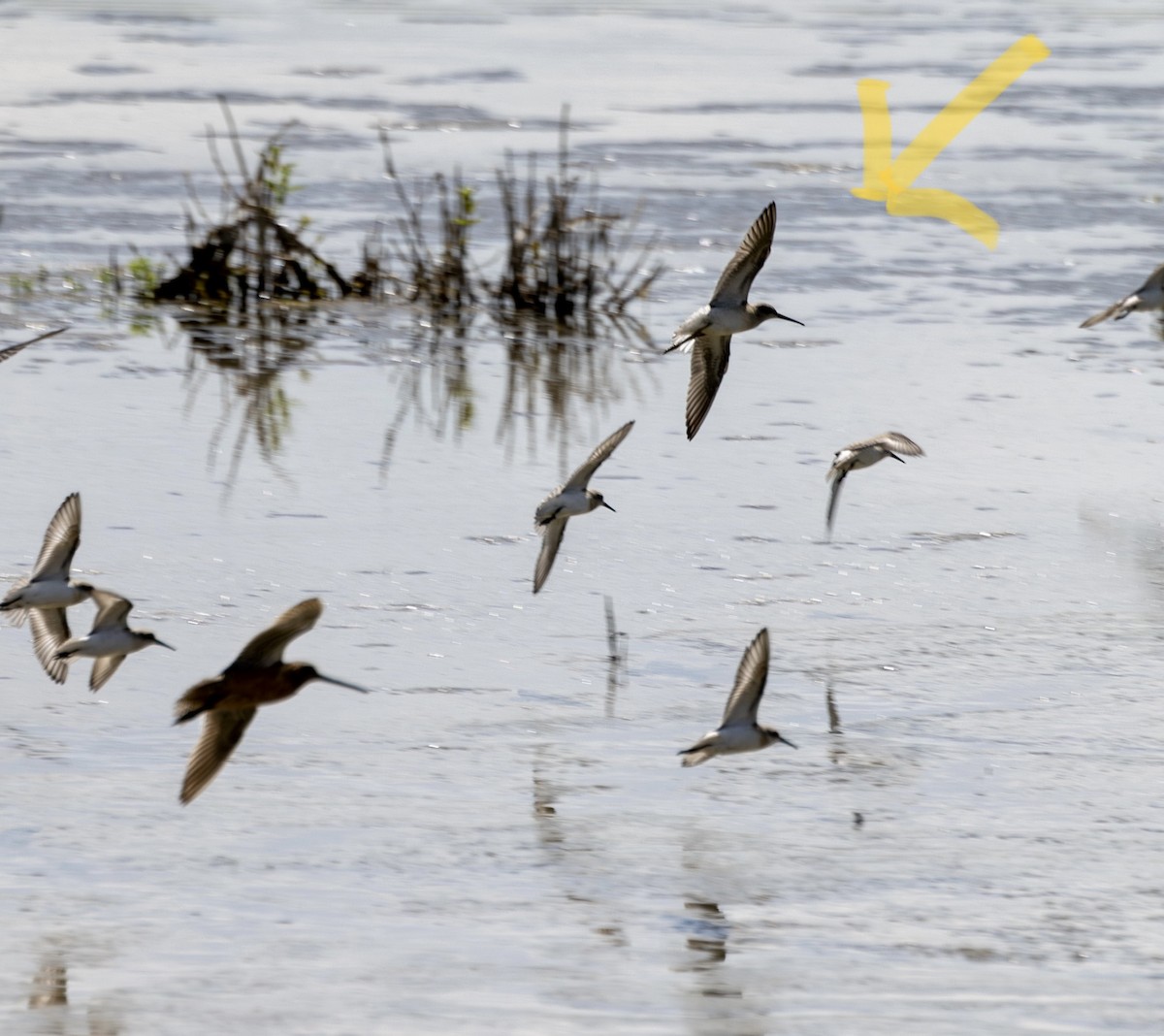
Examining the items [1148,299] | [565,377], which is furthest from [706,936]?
[565,377]

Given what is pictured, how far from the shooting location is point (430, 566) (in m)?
9.26

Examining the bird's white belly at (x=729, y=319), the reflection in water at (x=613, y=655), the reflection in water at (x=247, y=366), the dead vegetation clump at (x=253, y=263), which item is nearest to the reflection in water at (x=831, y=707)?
the reflection in water at (x=613, y=655)

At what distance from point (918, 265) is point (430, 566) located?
7.64m

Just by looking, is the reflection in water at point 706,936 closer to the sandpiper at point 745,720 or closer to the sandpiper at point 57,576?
the sandpiper at point 745,720

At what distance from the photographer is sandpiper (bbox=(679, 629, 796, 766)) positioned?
6.19 m

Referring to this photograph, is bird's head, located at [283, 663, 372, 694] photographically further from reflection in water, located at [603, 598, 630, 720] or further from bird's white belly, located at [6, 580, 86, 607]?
reflection in water, located at [603, 598, 630, 720]

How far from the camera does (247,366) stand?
1289 centimetres

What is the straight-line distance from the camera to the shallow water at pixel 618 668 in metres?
5.88

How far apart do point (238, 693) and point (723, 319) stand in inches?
94.9

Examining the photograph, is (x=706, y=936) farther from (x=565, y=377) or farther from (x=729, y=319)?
(x=565, y=377)

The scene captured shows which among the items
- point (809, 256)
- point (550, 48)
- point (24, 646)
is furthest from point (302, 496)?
point (550, 48)

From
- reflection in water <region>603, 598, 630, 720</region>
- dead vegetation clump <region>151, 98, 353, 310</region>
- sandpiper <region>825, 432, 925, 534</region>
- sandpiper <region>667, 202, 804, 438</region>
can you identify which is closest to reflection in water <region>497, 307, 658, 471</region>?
dead vegetation clump <region>151, 98, 353, 310</region>

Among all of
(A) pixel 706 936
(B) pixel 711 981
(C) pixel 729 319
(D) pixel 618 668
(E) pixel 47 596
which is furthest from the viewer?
(D) pixel 618 668

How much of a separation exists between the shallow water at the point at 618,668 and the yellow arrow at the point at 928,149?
394 millimetres
